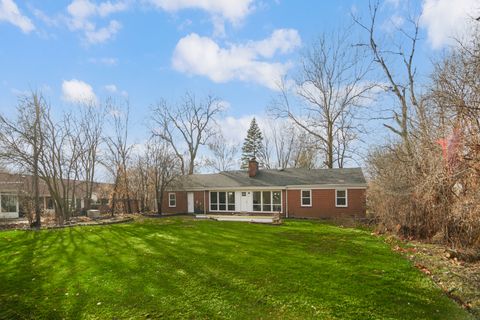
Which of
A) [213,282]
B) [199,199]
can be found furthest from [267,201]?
[213,282]

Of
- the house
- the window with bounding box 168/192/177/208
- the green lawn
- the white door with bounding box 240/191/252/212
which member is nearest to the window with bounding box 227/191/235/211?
the house

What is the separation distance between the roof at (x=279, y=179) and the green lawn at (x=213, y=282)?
38.7 feet

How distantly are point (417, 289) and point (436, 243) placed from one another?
18.7ft

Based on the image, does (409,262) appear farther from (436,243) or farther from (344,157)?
(344,157)

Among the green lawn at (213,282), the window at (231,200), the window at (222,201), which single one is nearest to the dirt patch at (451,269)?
the green lawn at (213,282)

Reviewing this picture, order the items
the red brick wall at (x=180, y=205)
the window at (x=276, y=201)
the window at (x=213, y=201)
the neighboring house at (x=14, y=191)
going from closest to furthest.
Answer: the neighboring house at (x=14, y=191) → the window at (x=276, y=201) → the window at (x=213, y=201) → the red brick wall at (x=180, y=205)

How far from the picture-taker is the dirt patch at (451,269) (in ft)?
19.6

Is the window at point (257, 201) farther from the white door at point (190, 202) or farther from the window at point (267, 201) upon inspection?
the white door at point (190, 202)

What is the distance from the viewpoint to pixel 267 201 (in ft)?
79.1

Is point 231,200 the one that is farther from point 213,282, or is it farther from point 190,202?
point 213,282

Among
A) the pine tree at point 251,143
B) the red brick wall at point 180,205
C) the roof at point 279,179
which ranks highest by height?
the pine tree at point 251,143

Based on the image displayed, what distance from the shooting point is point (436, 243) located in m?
11.0

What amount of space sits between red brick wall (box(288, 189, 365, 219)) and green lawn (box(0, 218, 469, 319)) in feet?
34.7

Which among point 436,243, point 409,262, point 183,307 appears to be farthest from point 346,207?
point 183,307
